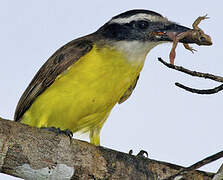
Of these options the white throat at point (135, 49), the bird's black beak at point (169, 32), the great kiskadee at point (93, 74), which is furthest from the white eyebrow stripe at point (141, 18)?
the white throat at point (135, 49)

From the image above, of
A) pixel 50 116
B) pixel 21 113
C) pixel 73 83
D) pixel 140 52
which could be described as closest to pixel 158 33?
pixel 140 52

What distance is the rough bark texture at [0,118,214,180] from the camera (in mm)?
3941

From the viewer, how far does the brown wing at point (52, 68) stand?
578cm

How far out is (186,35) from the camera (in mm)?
5391

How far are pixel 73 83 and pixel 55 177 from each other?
167 centimetres

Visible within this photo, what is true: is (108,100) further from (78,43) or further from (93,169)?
(93,169)

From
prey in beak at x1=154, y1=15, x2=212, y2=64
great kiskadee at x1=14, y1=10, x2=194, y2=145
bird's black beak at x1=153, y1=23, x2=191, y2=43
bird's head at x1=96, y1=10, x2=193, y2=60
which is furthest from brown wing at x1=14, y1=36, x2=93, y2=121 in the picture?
prey in beak at x1=154, y1=15, x2=212, y2=64

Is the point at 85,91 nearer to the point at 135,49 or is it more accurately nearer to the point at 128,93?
the point at 135,49

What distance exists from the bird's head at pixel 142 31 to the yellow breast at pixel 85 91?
0.18 m

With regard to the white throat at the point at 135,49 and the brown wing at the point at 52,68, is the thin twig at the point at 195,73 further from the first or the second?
the brown wing at the point at 52,68

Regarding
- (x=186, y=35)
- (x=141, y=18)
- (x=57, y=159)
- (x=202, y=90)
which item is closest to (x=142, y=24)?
(x=141, y=18)

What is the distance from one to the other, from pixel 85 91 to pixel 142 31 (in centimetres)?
106

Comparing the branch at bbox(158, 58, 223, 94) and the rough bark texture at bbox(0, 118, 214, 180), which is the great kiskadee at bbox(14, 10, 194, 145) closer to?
the rough bark texture at bbox(0, 118, 214, 180)

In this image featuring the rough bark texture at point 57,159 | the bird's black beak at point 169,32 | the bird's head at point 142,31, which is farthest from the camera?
the bird's head at point 142,31
